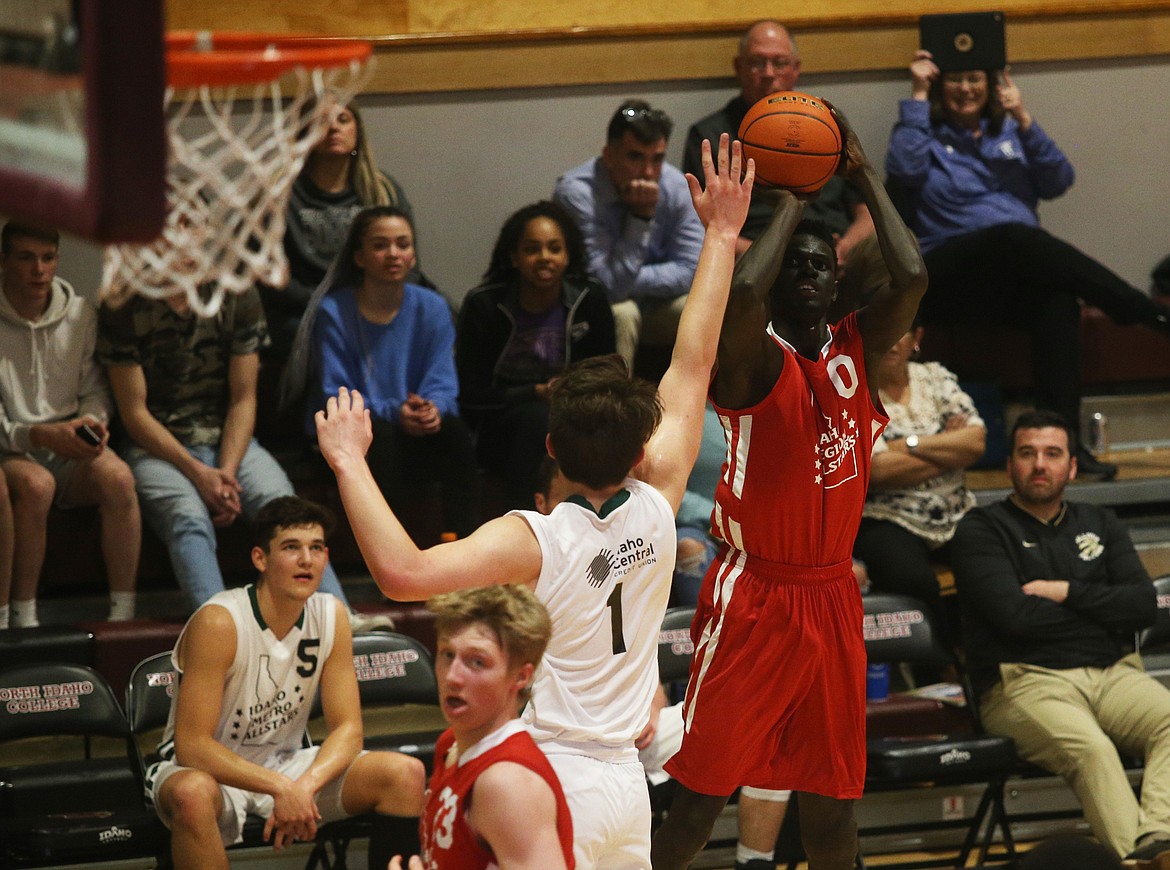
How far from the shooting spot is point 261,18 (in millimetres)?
7801

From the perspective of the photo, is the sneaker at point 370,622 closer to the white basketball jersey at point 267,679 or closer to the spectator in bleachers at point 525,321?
the white basketball jersey at point 267,679

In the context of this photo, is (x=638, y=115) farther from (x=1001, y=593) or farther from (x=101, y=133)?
(x=101, y=133)

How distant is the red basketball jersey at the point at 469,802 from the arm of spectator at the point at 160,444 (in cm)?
344

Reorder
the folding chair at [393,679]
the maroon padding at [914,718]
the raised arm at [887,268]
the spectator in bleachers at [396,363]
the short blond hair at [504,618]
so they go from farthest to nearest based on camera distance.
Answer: the spectator in bleachers at [396,363] < the maroon padding at [914,718] < the folding chair at [393,679] < the raised arm at [887,268] < the short blond hair at [504,618]

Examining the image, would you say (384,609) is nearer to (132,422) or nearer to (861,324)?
(132,422)

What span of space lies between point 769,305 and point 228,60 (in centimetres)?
211

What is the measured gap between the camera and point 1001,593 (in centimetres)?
598

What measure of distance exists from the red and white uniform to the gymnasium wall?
401 cm

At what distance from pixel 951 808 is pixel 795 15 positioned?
4.54 metres

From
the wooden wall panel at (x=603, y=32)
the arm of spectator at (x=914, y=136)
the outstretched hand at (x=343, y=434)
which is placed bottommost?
the outstretched hand at (x=343, y=434)

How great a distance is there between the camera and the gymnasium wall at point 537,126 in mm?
7930

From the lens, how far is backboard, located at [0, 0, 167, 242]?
2195 millimetres

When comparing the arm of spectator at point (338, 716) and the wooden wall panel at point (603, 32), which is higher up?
the wooden wall panel at point (603, 32)

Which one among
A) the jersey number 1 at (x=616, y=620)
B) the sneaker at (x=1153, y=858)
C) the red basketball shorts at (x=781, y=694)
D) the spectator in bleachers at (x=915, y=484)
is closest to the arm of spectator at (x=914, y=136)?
the spectator in bleachers at (x=915, y=484)
